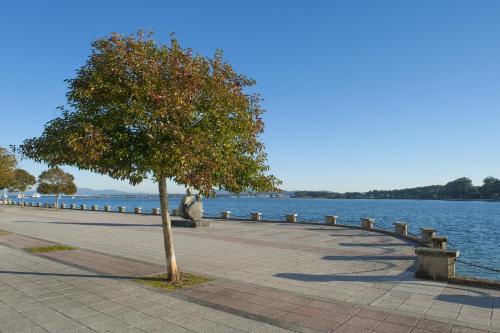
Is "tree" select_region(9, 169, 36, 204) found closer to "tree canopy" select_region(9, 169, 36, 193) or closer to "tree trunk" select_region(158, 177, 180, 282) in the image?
"tree canopy" select_region(9, 169, 36, 193)

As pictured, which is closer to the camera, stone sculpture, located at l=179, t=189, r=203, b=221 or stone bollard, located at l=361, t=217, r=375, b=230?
stone bollard, located at l=361, t=217, r=375, b=230

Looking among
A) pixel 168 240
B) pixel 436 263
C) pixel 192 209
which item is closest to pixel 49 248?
pixel 168 240


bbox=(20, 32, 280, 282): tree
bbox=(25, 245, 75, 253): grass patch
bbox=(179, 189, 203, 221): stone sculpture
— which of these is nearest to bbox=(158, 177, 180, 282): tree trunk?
bbox=(20, 32, 280, 282): tree

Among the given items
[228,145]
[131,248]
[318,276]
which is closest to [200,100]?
[228,145]

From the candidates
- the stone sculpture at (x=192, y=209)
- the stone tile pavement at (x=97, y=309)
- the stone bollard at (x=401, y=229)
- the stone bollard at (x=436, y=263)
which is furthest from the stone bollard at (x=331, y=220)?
the stone tile pavement at (x=97, y=309)

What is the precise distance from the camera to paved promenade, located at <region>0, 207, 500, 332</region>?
6.68 meters

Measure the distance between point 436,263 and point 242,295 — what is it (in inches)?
204

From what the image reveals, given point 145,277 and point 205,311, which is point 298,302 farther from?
point 145,277

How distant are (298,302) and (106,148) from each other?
5218 mm

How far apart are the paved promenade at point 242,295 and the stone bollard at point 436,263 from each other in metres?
0.47

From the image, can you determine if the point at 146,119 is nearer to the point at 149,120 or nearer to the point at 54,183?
the point at 149,120

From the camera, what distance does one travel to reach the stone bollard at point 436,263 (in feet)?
31.7

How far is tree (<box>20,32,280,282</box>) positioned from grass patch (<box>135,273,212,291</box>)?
0.86 ft

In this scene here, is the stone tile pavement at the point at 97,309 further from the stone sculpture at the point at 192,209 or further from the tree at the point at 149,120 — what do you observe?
the stone sculpture at the point at 192,209
